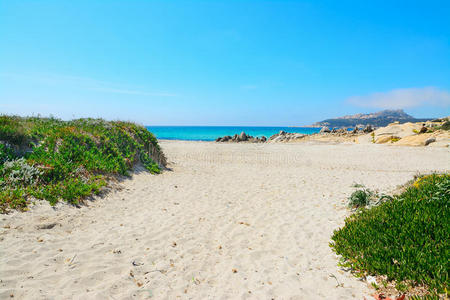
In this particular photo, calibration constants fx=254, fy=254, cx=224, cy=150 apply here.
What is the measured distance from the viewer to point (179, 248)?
17.8 ft

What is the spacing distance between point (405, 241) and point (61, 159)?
10.7 metres

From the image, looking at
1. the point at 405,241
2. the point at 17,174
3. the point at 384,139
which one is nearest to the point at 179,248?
the point at 405,241

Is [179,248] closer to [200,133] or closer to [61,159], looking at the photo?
[61,159]

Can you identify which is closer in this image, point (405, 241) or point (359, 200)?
point (405, 241)

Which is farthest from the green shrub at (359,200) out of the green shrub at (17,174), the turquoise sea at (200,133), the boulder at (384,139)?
the turquoise sea at (200,133)

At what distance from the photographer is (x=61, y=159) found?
959cm

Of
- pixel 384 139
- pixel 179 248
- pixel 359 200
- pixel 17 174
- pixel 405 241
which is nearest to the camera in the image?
pixel 405 241

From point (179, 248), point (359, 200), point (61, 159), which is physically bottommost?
point (179, 248)

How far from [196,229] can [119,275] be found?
8.09 feet

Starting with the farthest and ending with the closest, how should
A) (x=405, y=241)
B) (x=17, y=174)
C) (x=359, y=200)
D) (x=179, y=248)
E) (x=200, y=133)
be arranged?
(x=200, y=133) < (x=359, y=200) < (x=17, y=174) < (x=179, y=248) < (x=405, y=241)

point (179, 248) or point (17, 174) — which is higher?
point (17, 174)

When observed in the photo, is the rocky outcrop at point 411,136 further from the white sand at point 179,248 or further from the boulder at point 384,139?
the white sand at point 179,248

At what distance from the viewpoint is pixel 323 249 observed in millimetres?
5387

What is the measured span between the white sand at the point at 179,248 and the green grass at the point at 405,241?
1.34 feet
